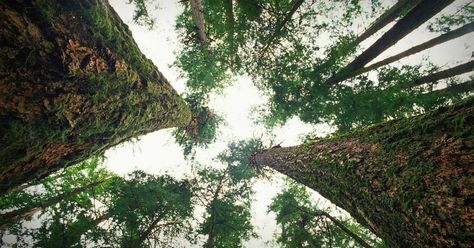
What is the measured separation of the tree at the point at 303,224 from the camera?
8953 mm

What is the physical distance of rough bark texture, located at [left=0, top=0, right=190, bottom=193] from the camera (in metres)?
2.15

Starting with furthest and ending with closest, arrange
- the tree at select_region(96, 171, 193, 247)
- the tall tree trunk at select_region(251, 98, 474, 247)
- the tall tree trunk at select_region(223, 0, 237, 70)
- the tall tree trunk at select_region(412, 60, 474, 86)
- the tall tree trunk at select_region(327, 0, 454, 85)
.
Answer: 1. the tree at select_region(96, 171, 193, 247)
2. the tall tree trunk at select_region(412, 60, 474, 86)
3. the tall tree trunk at select_region(223, 0, 237, 70)
4. the tall tree trunk at select_region(327, 0, 454, 85)
5. the tall tree trunk at select_region(251, 98, 474, 247)

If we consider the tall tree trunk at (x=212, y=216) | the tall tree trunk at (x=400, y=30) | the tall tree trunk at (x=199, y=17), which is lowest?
the tall tree trunk at (x=212, y=216)

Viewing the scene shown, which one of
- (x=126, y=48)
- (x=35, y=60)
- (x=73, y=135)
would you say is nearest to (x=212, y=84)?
(x=126, y=48)

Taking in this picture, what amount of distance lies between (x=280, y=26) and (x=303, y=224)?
309 inches

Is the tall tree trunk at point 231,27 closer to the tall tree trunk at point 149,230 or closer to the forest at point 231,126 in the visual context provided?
the forest at point 231,126

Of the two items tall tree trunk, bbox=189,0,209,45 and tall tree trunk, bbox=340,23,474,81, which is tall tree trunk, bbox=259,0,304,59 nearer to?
tall tree trunk, bbox=189,0,209,45

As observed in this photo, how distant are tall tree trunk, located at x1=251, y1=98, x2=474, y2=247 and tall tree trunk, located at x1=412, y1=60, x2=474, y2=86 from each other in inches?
296

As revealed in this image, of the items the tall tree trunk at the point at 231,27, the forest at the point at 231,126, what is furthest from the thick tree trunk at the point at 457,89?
the tall tree trunk at the point at 231,27

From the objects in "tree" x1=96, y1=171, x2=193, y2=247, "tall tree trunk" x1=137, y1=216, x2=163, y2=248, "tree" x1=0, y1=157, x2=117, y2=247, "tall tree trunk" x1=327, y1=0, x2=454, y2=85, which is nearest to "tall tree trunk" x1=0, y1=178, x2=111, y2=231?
"tree" x1=0, y1=157, x2=117, y2=247

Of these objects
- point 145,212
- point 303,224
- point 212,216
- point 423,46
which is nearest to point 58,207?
point 145,212

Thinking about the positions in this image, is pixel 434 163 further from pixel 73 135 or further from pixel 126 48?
pixel 126 48

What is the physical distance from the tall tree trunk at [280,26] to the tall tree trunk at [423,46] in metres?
3.38

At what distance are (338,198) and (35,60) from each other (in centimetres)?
417
